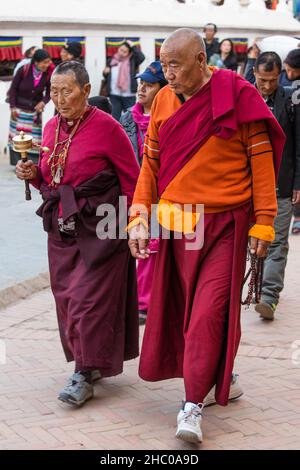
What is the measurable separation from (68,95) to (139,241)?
91cm

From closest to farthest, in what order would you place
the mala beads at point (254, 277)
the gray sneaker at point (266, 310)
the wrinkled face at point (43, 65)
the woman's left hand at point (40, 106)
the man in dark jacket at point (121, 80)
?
1. the mala beads at point (254, 277)
2. the gray sneaker at point (266, 310)
3. the wrinkled face at point (43, 65)
4. the woman's left hand at point (40, 106)
5. the man in dark jacket at point (121, 80)

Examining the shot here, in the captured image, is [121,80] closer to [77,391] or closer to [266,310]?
[266,310]

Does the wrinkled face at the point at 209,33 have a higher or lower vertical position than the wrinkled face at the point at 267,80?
lower

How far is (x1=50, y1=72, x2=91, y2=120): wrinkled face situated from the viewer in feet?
17.2

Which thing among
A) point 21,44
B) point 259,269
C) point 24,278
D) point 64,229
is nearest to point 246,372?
point 259,269

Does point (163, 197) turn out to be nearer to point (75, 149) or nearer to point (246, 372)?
point (75, 149)

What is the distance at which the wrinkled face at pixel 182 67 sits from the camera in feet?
15.6

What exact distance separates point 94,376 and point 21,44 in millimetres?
10304

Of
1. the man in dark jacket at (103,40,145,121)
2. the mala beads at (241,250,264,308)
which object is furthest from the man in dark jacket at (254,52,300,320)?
the man in dark jacket at (103,40,145,121)

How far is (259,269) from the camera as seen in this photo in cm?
528

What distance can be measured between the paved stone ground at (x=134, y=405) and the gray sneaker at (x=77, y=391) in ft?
0.16

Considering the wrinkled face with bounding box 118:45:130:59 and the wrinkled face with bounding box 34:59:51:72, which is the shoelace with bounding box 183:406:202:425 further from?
the wrinkled face with bounding box 118:45:130:59

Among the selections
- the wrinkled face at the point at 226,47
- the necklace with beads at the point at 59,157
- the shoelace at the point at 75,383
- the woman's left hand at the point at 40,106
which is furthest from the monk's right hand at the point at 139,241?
the wrinkled face at the point at 226,47

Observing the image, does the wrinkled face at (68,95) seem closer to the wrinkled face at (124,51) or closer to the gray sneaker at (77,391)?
the gray sneaker at (77,391)
